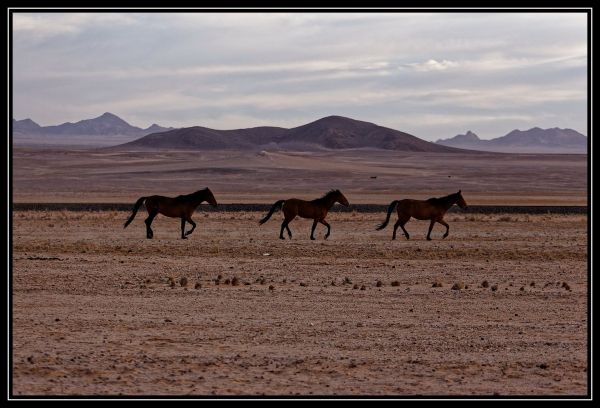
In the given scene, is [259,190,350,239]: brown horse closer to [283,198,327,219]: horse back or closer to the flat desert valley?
[283,198,327,219]: horse back

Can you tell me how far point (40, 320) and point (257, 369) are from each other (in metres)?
4.05

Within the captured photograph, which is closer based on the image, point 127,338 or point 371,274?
point 127,338

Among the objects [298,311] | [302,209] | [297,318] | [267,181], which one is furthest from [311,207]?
[267,181]

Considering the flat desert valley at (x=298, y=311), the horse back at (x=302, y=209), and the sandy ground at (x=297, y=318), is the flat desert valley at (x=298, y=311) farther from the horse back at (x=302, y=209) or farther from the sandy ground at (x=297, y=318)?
the horse back at (x=302, y=209)

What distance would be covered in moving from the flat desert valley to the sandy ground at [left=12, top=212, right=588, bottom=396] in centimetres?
4

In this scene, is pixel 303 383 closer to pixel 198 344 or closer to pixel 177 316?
pixel 198 344

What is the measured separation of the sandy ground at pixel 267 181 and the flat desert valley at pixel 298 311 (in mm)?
34681

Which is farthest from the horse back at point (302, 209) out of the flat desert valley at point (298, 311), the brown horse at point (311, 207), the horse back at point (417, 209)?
the horse back at point (417, 209)

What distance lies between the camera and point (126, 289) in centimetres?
1647

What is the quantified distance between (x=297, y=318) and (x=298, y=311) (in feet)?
2.13

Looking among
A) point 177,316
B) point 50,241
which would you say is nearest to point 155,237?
point 50,241

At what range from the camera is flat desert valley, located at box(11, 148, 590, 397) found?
9.73 m

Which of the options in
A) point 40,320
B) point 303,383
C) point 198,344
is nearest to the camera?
point 303,383

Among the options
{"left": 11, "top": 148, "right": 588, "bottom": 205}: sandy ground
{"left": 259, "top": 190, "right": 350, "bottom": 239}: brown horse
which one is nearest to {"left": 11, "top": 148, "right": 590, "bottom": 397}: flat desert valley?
{"left": 259, "top": 190, "right": 350, "bottom": 239}: brown horse
